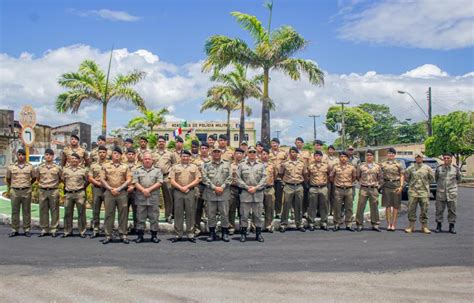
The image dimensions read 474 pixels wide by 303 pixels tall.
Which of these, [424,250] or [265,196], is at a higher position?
[265,196]

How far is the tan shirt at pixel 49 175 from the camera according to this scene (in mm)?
9570

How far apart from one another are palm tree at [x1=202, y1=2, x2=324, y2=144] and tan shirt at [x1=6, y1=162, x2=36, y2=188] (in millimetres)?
12158

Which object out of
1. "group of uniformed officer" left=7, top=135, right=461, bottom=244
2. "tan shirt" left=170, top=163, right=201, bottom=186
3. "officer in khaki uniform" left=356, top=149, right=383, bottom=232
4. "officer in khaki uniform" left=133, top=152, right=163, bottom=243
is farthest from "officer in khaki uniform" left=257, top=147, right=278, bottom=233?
"officer in khaki uniform" left=133, top=152, right=163, bottom=243

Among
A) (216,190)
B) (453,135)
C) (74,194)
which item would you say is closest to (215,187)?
(216,190)

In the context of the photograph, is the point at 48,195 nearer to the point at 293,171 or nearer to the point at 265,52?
the point at 293,171

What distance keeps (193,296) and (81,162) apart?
18.0ft

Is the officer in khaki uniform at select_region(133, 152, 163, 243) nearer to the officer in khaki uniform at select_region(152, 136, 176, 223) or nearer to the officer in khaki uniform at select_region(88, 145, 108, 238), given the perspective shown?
the officer in khaki uniform at select_region(88, 145, 108, 238)

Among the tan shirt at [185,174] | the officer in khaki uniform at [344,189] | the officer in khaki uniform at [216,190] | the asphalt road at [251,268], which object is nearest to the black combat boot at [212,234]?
the officer in khaki uniform at [216,190]

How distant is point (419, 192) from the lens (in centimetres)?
1030

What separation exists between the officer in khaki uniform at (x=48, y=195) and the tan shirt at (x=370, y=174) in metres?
6.40

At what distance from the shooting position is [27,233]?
9594mm

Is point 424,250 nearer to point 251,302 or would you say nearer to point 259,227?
point 259,227

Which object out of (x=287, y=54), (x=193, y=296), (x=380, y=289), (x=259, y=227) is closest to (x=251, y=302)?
(x=193, y=296)

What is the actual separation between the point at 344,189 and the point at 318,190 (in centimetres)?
58
